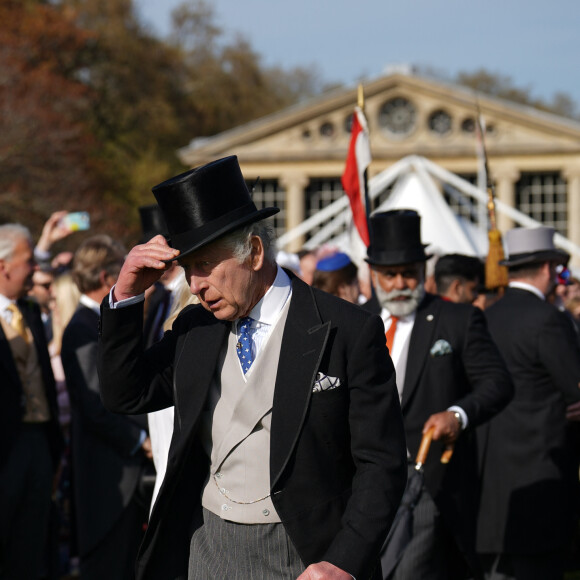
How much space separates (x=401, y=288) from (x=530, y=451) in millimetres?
1526

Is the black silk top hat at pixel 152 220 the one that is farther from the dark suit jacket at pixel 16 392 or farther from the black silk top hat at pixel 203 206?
the black silk top hat at pixel 203 206

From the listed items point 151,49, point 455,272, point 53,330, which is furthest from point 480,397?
point 151,49

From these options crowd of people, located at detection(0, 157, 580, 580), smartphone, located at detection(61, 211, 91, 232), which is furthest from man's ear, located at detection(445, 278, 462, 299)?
smartphone, located at detection(61, 211, 91, 232)

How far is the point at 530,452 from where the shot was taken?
21.3 ft

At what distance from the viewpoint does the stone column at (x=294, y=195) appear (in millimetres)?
47688

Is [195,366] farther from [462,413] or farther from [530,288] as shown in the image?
[530,288]

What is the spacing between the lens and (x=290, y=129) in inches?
1863

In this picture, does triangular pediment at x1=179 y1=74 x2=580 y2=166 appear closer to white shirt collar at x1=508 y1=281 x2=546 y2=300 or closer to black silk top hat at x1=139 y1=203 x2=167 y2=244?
black silk top hat at x1=139 y1=203 x2=167 y2=244

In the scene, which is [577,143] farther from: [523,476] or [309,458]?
[309,458]

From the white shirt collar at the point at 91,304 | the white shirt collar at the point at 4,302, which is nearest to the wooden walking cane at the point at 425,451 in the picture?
the white shirt collar at the point at 91,304

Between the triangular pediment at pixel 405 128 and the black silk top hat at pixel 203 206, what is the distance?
42.1m

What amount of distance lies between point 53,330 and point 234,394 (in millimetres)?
6196

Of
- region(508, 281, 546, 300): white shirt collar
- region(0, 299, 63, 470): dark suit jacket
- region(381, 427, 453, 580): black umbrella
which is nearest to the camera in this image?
region(381, 427, 453, 580): black umbrella

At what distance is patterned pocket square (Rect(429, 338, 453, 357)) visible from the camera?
548 cm
